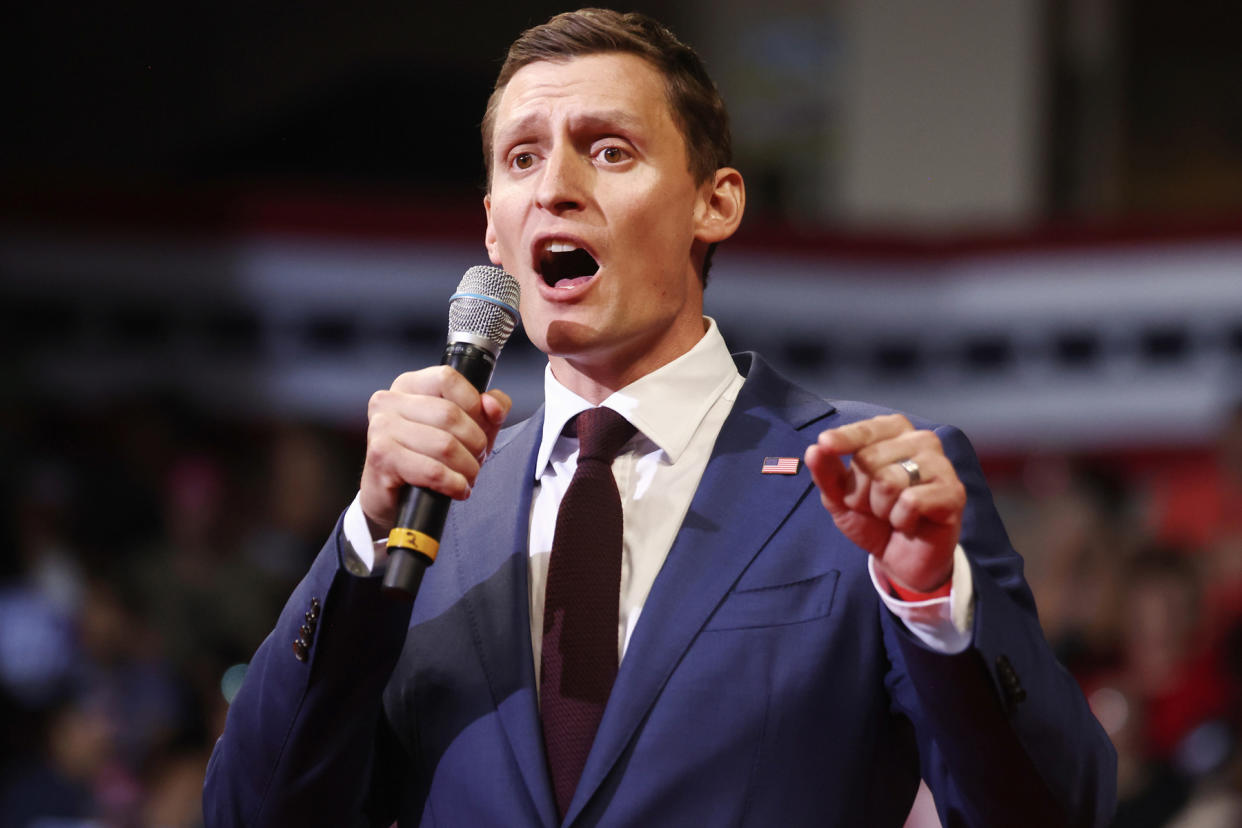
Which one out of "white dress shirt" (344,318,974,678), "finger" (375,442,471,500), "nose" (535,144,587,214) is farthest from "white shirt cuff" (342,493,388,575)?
"nose" (535,144,587,214)

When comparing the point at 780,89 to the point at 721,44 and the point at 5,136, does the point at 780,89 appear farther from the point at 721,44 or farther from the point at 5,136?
the point at 5,136

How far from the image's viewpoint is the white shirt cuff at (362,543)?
1427 millimetres

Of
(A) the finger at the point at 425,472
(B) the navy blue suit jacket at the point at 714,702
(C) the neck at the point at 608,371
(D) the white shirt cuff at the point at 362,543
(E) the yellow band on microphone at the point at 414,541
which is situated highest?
(A) the finger at the point at 425,472

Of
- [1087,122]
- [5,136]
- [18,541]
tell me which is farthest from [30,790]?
[1087,122]

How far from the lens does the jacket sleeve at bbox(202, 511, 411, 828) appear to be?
1.41m

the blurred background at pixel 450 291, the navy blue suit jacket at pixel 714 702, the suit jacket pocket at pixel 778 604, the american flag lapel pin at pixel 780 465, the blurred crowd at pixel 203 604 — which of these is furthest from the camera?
the blurred background at pixel 450 291

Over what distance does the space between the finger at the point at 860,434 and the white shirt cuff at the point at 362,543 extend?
45cm

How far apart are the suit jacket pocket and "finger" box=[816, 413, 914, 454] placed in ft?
0.75

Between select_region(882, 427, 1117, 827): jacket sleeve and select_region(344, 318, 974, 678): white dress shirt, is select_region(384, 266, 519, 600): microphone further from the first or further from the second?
select_region(882, 427, 1117, 827): jacket sleeve

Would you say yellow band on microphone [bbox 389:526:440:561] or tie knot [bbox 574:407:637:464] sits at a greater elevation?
yellow band on microphone [bbox 389:526:440:561]

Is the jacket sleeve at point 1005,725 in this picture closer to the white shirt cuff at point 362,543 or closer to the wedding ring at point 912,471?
the wedding ring at point 912,471

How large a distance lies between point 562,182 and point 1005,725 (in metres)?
0.69

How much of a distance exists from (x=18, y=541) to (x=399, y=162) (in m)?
5.34

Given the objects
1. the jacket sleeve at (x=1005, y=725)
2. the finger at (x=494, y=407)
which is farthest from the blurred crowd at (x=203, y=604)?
the finger at (x=494, y=407)
